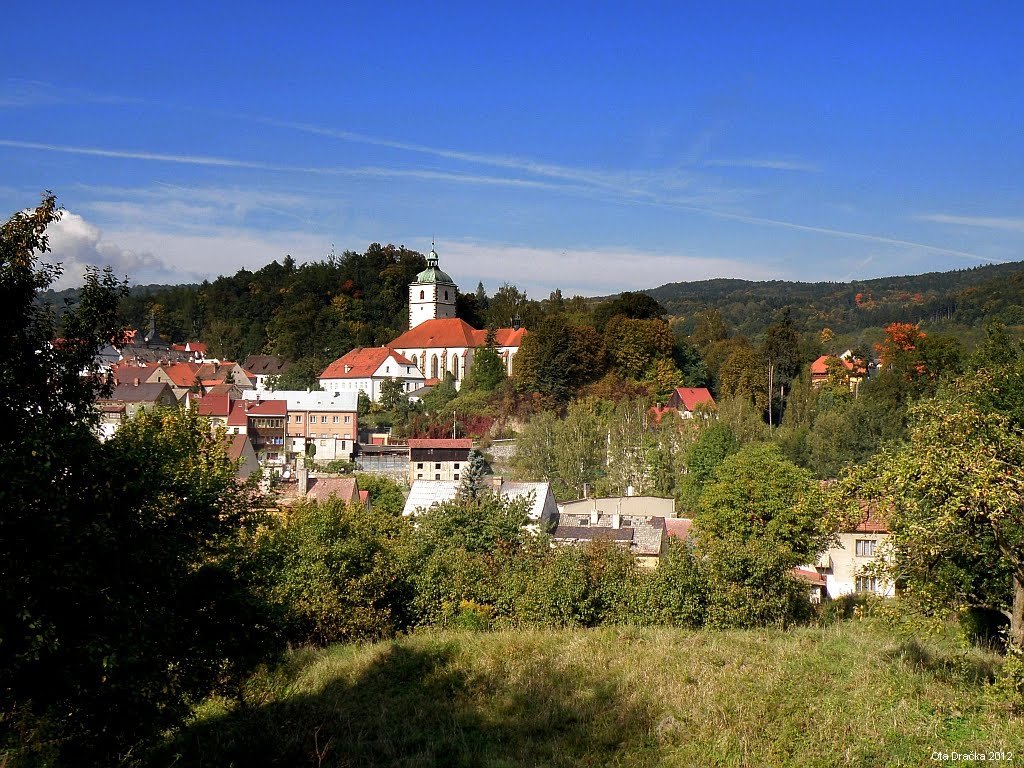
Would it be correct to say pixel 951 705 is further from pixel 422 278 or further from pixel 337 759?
pixel 422 278

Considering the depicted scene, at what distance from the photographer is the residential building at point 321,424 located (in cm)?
5203

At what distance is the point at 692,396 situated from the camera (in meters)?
52.0

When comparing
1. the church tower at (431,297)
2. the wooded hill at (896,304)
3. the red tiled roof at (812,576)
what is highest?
the wooded hill at (896,304)

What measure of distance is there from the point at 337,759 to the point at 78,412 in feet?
14.3

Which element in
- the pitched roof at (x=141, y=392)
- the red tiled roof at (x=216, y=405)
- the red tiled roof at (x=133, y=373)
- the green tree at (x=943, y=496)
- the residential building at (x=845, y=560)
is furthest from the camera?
the red tiled roof at (x=133, y=373)

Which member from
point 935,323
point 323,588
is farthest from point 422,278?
point 935,323

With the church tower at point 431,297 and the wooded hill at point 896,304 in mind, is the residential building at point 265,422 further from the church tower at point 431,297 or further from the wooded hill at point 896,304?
the wooded hill at point 896,304

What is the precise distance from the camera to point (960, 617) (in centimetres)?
1390

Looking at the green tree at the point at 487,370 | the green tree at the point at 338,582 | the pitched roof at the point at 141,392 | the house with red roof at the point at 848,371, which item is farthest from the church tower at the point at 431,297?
the green tree at the point at 338,582

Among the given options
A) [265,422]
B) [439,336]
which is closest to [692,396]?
[439,336]

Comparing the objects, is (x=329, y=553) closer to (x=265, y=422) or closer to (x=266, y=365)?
(x=265, y=422)

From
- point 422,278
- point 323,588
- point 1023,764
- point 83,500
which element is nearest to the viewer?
point 83,500

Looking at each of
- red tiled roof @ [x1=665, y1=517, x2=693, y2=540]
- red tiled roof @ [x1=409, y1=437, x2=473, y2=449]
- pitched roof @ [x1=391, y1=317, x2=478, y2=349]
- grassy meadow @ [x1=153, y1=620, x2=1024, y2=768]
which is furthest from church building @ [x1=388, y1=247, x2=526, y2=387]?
grassy meadow @ [x1=153, y1=620, x2=1024, y2=768]

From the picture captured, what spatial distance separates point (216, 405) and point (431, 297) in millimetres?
26014
